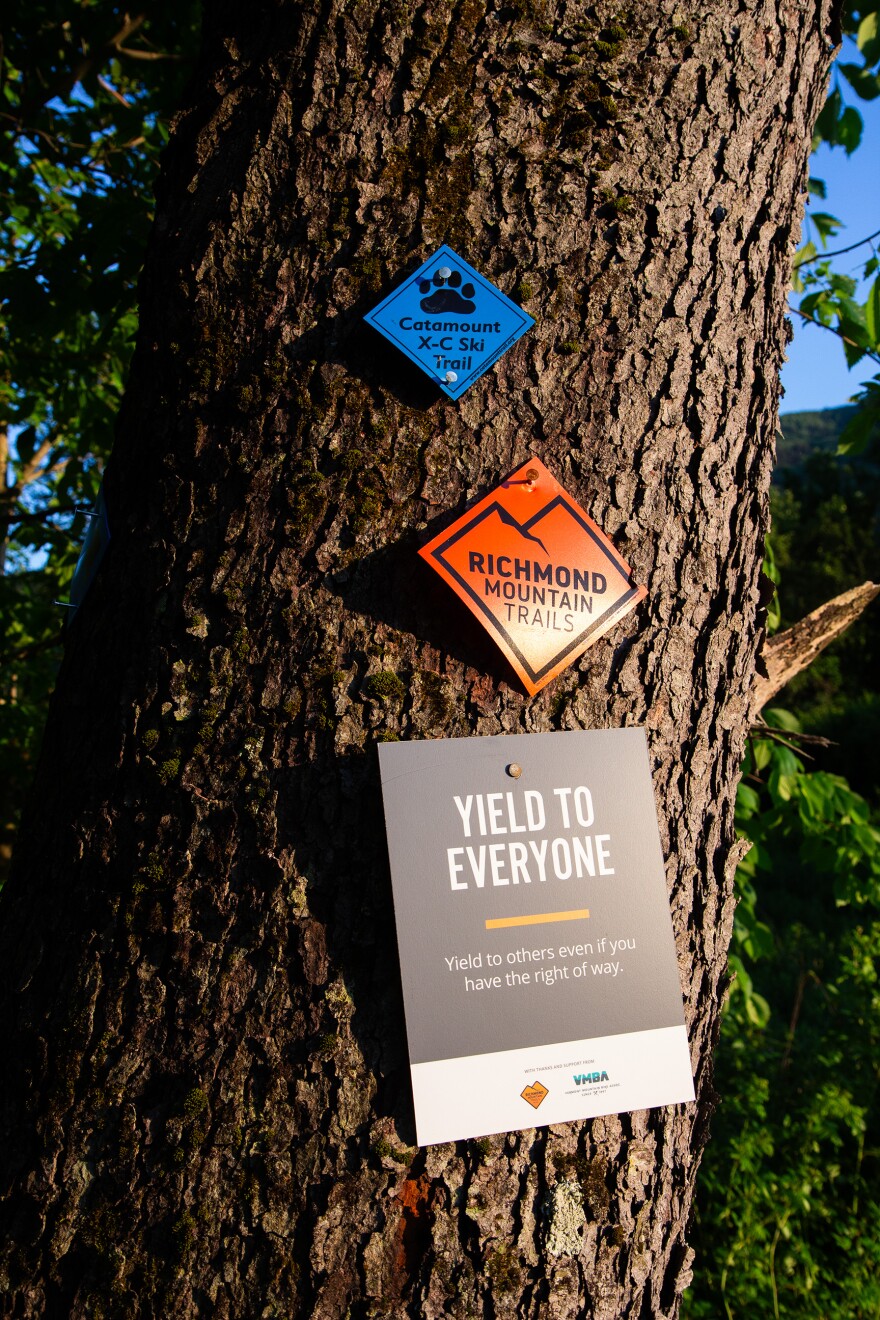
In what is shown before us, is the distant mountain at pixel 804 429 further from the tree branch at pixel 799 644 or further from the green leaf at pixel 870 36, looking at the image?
the tree branch at pixel 799 644

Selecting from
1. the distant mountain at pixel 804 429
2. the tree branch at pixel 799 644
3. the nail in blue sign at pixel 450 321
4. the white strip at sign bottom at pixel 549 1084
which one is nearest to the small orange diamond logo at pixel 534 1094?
the white strip at sign bottom at pixel 549 1084

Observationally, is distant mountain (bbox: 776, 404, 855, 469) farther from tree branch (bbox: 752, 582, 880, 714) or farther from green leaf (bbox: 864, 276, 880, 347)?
tree branch (bbox: 752, 582, 880, 714)

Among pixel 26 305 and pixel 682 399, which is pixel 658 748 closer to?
pixel 682 399

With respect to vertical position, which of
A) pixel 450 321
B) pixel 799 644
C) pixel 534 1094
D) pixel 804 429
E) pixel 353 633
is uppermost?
pixel 804 429

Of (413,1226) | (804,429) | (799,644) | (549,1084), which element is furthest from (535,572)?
(804,429)

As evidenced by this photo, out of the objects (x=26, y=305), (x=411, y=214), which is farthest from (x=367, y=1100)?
(x=26, y=305)

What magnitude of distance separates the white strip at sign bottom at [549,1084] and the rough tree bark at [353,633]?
27mm

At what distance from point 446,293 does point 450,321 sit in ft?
0.13

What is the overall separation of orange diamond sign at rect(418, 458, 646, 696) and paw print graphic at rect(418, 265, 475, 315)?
0.21 metres

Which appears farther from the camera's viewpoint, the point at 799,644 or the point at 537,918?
the point at 799,644

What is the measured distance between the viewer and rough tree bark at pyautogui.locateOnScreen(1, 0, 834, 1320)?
0.90m

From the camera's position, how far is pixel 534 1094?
955 mm

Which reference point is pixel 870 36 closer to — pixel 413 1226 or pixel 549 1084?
pixel 549 1084

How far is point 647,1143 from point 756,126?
1.33 meters
